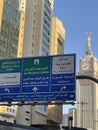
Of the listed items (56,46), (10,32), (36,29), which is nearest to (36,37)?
(36,29)

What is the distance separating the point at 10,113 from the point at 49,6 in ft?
142

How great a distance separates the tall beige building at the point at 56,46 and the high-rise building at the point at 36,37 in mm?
9282

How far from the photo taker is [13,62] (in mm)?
29625

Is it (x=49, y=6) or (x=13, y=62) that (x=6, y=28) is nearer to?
(x=49, y=6)

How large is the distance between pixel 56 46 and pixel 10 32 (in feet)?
139

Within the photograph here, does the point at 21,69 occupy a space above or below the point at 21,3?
below

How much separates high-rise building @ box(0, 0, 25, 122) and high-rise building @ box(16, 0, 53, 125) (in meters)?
5.28

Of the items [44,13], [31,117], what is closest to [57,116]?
[31,117]

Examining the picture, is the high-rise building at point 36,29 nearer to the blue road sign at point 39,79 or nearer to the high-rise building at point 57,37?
the high-rise building at point 57,37

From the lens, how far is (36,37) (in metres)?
114

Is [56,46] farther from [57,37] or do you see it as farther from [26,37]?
[26,37]

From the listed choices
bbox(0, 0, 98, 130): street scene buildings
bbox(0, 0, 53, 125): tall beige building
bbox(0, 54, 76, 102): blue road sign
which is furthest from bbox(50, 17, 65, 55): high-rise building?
bbox(0, 54, 76, 102): blue road sign

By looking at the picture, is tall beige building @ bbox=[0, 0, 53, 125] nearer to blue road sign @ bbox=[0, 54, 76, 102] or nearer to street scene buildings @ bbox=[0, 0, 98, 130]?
street scene buildings @ bbox=[0, 0, 98, 130]

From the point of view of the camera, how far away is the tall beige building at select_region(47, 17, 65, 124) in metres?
129
